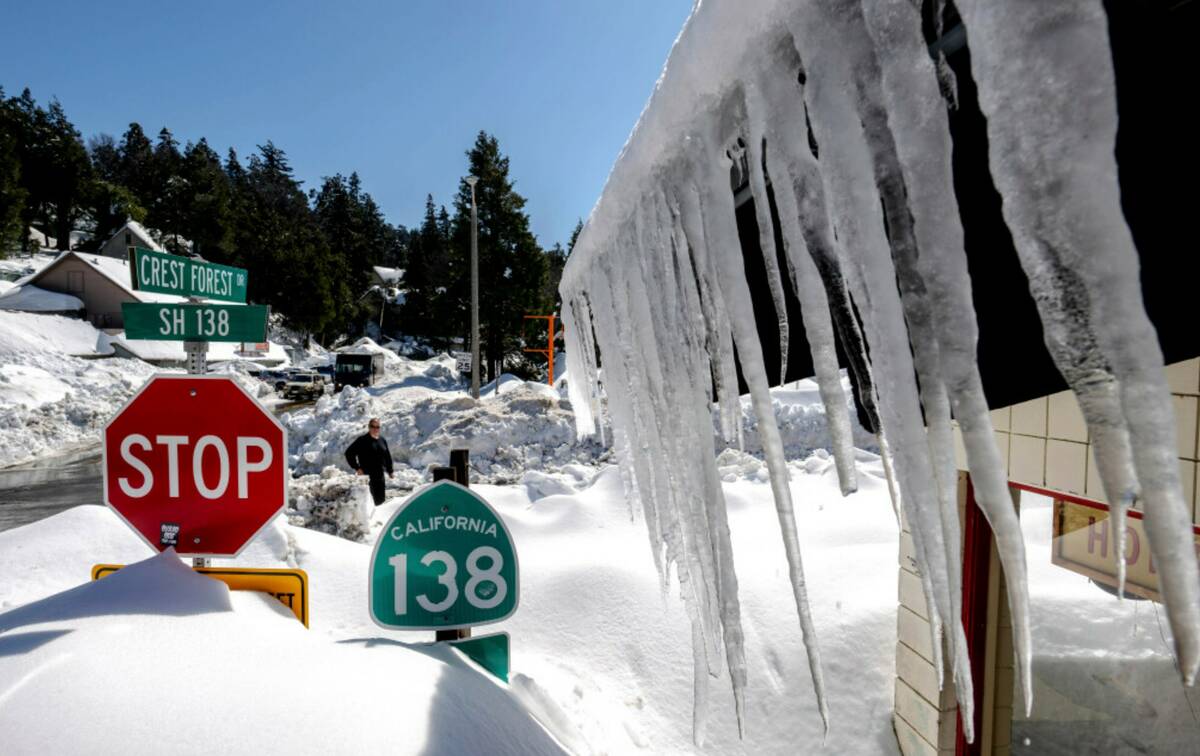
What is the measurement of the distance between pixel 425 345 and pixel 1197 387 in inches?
2055

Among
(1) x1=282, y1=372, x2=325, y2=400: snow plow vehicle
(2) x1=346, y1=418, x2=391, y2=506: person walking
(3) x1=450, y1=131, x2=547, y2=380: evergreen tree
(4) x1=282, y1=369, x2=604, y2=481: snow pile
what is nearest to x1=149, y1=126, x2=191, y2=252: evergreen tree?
(1) x1=282, y1=372, x2=325, y2=400: snow plow vehicle

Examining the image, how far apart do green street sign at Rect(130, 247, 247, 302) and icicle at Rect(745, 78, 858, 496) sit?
151 inches

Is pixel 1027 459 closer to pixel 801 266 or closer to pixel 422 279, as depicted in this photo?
pixel 801 266

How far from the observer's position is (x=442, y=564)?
3051mm

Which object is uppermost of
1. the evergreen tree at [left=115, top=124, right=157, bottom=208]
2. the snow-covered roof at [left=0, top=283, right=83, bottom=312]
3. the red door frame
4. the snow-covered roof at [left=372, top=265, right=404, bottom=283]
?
the evergreen tree at [left=115, top=124, right=157, bottom=208]

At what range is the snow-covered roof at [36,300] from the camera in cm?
3628

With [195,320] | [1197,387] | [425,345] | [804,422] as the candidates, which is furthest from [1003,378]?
[425,345]

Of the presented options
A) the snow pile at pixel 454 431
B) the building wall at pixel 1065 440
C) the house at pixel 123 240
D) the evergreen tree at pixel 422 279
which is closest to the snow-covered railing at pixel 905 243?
the building wall at pixel 1065 440

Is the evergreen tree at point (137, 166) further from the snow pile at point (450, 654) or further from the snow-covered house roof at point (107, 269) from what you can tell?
the snow pile at point (450, 654)

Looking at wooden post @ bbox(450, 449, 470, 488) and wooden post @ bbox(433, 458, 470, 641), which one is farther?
wooden post @ bbox(450, 449, 470, 488)

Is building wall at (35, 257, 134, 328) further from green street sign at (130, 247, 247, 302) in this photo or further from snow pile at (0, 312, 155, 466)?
green street sign at (130, 247, 247, 302)

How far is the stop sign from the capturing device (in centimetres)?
315

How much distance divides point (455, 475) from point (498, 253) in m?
26.9

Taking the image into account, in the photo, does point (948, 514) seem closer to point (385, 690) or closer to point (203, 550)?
point (385, 690)
